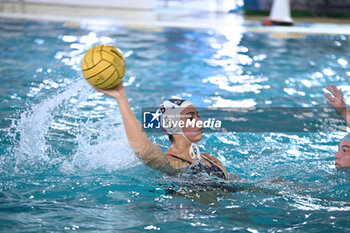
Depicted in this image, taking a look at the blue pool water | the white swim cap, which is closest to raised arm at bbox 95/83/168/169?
the white swim cap

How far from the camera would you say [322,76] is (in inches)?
327

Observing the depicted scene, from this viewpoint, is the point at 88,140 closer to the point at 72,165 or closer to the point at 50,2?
the point at 72,165

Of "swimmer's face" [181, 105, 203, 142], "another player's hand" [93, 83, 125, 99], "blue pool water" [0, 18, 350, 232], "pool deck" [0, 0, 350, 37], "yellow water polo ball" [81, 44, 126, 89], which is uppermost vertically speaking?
"pool deck" [0, 0, 350, 37]

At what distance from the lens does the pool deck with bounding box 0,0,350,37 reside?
12388 mm

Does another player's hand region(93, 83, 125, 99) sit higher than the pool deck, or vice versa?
the pool deck

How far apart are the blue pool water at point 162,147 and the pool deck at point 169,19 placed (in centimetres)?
339

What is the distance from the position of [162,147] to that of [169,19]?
29.3 feet

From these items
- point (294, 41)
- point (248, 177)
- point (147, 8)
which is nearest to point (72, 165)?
point (248, 177)

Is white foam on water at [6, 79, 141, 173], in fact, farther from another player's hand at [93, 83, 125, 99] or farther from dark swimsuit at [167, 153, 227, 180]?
another player's hand at [93, 83, 125, 99]

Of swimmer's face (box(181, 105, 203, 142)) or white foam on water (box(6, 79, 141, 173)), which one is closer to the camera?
swimmer's face (box(181, 105, 203, 142))

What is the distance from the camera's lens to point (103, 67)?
3.29 metres

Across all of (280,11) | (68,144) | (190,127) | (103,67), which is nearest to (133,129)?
(103,67)

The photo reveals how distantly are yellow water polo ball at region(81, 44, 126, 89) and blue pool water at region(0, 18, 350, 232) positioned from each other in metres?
0.88

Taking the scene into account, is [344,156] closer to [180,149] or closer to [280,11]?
[180,149]
